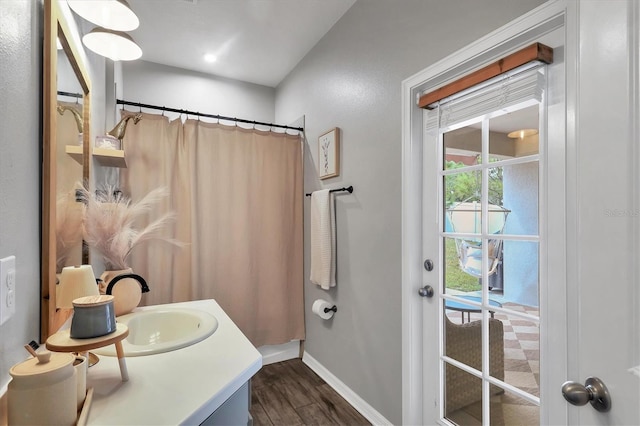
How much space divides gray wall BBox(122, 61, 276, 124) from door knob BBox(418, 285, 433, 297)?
2.45 metres

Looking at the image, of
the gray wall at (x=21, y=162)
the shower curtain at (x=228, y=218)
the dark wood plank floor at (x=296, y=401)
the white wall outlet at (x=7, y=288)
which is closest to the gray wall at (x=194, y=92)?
the shower curtain at (x=228, y=218)

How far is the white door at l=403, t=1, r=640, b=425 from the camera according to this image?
610 mm

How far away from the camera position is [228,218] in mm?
2605

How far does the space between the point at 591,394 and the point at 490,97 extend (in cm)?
109

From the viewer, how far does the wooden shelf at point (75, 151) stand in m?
1.06

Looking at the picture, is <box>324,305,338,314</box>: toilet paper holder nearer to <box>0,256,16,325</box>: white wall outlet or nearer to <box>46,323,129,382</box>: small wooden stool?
<box>46,323,129,382</box>: small wooden stool

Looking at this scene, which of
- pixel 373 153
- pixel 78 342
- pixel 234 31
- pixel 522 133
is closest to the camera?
pixel 78 342

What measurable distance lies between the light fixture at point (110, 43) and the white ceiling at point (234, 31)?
3.04 ft

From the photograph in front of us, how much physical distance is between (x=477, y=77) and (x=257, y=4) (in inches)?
62.0

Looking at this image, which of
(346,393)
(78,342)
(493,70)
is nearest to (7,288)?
(78,342)

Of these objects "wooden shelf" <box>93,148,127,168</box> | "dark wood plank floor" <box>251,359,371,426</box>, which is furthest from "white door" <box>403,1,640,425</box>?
"wooden shelf" <box>93,148,127,168</box>

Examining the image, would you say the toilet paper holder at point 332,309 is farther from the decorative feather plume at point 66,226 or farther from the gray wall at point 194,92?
the gray wall at point 194,92

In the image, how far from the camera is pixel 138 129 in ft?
7.56

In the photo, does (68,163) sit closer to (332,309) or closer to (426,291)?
(426,291)
